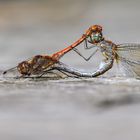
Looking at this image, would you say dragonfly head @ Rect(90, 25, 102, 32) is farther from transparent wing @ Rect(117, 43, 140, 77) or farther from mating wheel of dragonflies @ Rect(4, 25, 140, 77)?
transparent wing @ Rect(117, 43, 140, 77)

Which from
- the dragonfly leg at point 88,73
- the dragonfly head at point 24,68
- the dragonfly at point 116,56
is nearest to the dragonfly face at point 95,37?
the dragonfly at point 116,56

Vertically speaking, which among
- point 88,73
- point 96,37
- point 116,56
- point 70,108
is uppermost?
point 96,37

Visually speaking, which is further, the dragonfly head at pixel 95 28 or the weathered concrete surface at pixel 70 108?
the dragonfly head at pixel 95 28

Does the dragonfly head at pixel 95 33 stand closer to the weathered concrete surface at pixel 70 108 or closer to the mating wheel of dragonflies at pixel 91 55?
the mating wheel of dragonflies at pixel 91 55

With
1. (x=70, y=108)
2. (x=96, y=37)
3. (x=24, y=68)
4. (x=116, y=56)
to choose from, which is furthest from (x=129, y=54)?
(x=70, y=108)

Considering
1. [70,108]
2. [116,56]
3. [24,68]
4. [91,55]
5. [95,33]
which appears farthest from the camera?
[116,56]

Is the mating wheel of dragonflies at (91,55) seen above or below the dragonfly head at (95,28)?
below

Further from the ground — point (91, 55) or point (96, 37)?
point (96, 37)

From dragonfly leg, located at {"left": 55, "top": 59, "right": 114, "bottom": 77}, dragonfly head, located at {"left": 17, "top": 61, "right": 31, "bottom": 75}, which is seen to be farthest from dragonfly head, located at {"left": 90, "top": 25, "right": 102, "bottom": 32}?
dragonfly head, located at {"left": 17, "top": 61, "right": 31, "bottom": 75}

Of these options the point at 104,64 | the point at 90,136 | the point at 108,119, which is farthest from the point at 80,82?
the point at 90,136

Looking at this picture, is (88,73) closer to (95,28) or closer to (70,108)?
(95,28)

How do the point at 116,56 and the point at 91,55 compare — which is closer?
the point at 91,55

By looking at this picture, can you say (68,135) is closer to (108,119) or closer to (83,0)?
(108,119)
